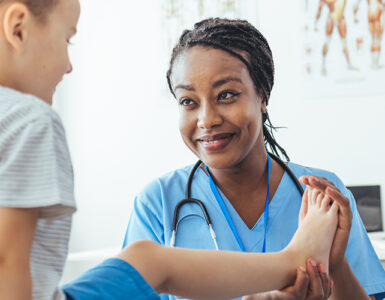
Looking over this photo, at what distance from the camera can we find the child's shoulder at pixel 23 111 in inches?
24.0

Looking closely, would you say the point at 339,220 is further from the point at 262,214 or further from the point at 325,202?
the point at 262,214

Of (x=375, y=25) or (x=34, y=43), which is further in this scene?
(x=375, y=25)

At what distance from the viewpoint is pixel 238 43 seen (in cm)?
117

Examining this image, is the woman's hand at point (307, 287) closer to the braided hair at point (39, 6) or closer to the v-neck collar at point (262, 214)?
the v-neck collar at point (262, 214)

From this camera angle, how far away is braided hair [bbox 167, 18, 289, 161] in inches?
45.7

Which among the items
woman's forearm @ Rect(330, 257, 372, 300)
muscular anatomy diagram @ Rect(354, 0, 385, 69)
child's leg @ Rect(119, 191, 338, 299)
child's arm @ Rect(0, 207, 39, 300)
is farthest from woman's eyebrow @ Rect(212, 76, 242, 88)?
muscular anatomy diagram @ Rect(354, 0, 385, 69)

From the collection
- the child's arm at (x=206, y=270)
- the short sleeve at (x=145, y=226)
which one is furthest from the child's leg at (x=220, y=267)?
the short sleeve at (x=145, y=226)

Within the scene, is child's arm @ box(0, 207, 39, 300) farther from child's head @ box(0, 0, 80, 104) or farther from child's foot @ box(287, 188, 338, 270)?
child's foot @ box(287, 188, 338, 270)

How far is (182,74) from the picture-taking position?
3.75 feet

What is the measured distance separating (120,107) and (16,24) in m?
2.18

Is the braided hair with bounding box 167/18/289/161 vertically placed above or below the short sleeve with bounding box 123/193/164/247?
above

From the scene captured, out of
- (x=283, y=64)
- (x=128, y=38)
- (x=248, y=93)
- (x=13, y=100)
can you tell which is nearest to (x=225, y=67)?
(x=248, y=93)


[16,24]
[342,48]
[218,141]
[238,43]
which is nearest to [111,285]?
[16,24]

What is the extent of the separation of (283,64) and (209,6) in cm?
52
